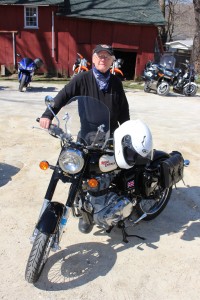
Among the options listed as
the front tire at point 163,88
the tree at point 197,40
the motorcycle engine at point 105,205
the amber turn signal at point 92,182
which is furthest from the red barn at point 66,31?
the amber turn signal at point 92,182

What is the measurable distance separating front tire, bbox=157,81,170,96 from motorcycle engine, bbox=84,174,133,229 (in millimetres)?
9155

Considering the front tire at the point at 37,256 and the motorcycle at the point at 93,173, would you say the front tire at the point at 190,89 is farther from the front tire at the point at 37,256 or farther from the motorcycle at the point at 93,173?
the front tire at the point at 37,256

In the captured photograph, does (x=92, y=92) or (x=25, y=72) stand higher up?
(x=92, y=92)

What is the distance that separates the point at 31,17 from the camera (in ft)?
50.6

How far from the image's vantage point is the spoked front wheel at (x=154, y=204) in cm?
371

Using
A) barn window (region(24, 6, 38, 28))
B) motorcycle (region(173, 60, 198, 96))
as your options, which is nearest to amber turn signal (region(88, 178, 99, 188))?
motorcycle (region(173, 60, 198, 96))

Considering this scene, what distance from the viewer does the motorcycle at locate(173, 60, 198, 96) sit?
1220 centimetres

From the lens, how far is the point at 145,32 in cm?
1586

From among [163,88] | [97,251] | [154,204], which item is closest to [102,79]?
[154,204]

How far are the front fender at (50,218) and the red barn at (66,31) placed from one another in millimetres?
13648

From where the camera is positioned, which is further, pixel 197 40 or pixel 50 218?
pixel 197 40

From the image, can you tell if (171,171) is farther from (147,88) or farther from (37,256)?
(147,88)

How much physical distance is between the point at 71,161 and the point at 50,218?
19.2 inches

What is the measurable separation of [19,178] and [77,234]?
1.54m
